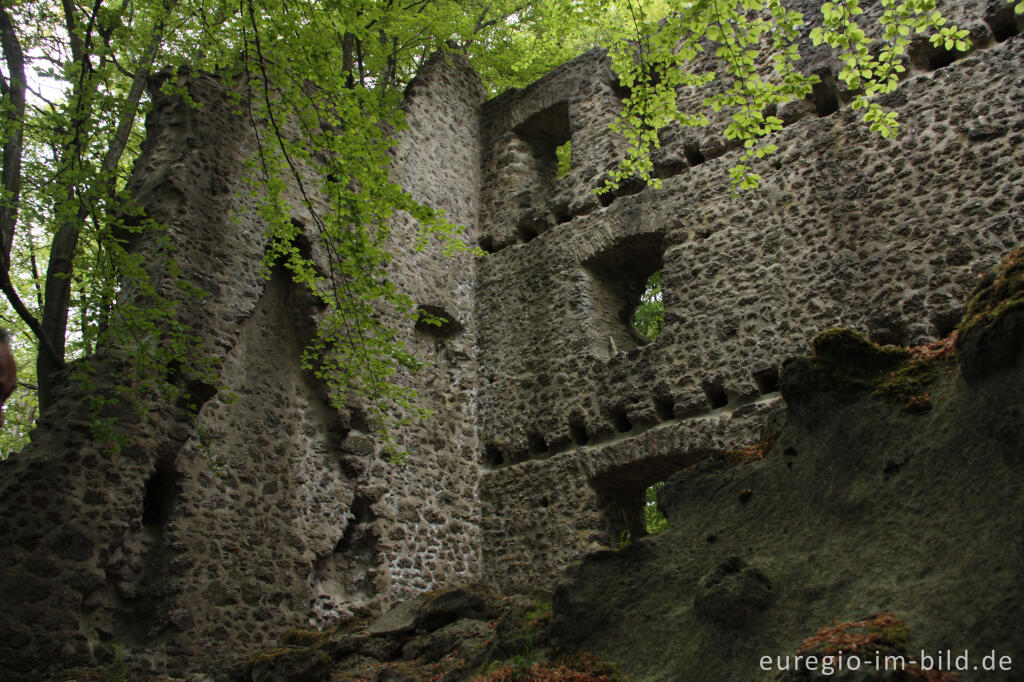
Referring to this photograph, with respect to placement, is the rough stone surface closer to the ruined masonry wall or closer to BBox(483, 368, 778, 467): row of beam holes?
BBox(483, 368, 778, 467): row of beam holes

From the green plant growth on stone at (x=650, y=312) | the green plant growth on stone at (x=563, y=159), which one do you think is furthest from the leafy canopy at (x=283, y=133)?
the green plant growth on stone at (x=650, y=312)

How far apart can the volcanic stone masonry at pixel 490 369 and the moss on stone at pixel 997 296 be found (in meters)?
3.49

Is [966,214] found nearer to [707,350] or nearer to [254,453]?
[707,350]

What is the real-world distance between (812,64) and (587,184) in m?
3.05

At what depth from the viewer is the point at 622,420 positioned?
27.3 ft

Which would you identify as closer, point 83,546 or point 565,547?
point 83,546

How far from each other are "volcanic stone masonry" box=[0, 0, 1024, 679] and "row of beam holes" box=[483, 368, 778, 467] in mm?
31

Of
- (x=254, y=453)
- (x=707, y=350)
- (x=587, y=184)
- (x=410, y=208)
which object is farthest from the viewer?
(x=587, y=184)

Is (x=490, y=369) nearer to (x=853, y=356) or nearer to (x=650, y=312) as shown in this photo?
(x=853, y=356)

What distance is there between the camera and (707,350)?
788 centimetres

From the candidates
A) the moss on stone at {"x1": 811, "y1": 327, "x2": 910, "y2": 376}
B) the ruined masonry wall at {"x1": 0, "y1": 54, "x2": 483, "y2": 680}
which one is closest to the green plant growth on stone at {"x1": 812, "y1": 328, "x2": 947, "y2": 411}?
the moss on stone at {"x1": 811, "y1": 327, "x2": 910, "y2": 376}

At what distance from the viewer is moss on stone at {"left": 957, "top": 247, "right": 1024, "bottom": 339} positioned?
3104 mm

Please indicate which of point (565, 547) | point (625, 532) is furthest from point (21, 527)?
point (625, 532)

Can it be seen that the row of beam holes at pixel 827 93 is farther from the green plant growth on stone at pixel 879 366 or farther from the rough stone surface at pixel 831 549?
the rough stone surface at pixel 831 549
